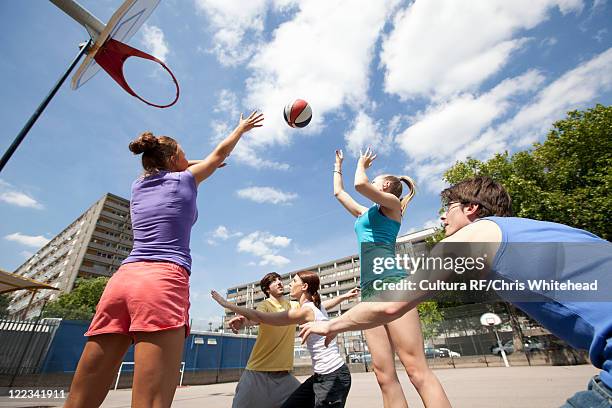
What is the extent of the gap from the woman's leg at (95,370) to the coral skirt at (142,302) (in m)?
0.07

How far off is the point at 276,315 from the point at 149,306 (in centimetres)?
144

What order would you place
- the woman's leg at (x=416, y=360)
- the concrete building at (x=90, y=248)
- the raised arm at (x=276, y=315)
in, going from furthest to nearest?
the concrete building at (x=90, y=248) < the raised arm at (x=276, y=315) < the woman's leg at (x=416, y=360)

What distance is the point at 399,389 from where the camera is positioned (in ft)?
9.95

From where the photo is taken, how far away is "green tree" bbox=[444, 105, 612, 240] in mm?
17562

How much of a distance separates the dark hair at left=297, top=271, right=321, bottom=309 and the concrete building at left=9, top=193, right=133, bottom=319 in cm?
7038

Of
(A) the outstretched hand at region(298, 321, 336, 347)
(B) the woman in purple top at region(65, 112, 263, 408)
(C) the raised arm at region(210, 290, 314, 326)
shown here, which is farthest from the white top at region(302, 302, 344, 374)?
(B) the woman in purple top at region(65, 112, 263, 408)

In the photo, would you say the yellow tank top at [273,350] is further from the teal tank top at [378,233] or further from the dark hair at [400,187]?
the dark hair at [400,187]

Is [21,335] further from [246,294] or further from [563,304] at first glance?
[246,294]

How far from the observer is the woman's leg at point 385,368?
9.77 feet

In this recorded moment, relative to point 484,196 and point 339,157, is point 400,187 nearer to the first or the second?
point 339,157

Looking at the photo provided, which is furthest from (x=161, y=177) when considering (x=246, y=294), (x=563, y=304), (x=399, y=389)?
(x=246, y=294)

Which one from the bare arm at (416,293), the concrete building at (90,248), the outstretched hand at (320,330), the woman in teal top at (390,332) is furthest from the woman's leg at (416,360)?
the concrete building at (90,248)

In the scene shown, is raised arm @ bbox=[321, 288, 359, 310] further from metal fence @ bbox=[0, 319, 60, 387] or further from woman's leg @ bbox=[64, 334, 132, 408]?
metal fence @ bbox=[0, 319, 60, 387]

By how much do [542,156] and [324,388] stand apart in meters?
24.0
